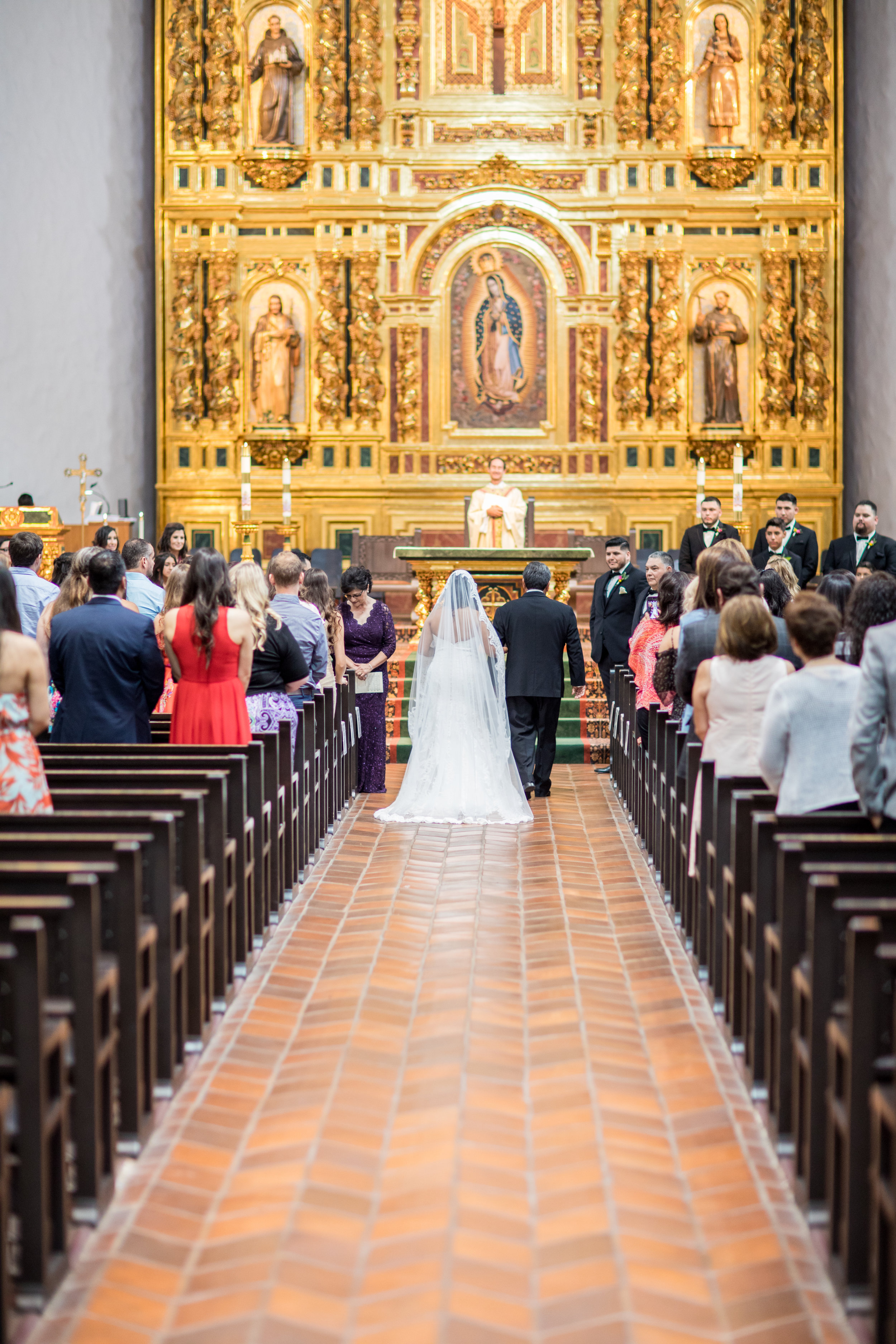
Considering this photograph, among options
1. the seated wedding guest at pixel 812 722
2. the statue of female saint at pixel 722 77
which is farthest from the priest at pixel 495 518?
the seated wedding guest at pixel 812 722

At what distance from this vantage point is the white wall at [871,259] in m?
14.9

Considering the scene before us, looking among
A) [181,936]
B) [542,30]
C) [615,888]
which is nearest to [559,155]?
[542,30]

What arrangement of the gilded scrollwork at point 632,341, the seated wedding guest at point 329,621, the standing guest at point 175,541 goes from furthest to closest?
the gilded scrollwork at point 632,341 < the standing guest at point 175,541 < the seated wedding guest at point 329,621

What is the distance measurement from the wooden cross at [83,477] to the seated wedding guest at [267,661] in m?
5.81

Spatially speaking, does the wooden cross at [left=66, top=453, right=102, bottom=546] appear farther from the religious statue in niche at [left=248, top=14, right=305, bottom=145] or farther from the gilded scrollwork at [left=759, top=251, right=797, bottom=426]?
the gilded scrollwork at [left=759, top=251, right=797, bottom=426]

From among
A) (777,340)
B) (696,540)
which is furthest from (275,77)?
(696,540)

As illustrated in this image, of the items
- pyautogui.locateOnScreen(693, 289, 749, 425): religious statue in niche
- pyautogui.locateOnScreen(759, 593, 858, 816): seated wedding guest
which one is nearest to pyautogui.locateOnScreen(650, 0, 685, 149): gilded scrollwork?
pyautogui.locateOnScreen(693, 289, 749, 425): religious statue in niche

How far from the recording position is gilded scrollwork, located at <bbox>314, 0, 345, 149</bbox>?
1633cm

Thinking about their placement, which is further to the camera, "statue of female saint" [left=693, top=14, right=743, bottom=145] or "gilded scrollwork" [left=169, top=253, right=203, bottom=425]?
"gilded scrollwork" [left=169, top=253, right=203, bottom=425]

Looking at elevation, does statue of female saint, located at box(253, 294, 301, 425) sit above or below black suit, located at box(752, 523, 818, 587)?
above

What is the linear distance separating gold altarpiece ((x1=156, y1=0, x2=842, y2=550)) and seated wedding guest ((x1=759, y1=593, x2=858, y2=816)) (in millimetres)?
11752

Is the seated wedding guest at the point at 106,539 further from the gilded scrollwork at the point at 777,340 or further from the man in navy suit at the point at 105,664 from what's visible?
the gilded scrollwork at the point at 777,340

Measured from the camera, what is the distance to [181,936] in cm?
470

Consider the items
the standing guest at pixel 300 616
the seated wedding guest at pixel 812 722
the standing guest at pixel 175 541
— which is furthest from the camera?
the standing guest at pixel 175 541
